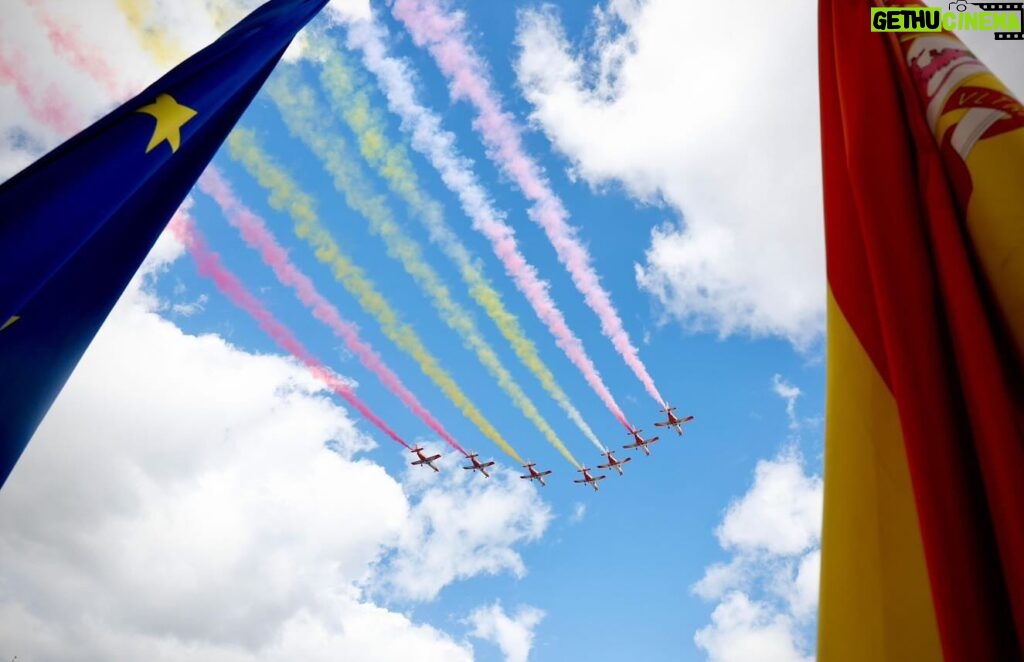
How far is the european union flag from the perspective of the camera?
249 centimetres

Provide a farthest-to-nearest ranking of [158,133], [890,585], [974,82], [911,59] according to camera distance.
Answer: [158,133] < [911,59] < [974,82] < [890,585]

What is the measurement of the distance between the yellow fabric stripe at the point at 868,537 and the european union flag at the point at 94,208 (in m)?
2.63

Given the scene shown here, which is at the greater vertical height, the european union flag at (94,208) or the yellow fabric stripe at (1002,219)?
the european union flag at (94,208)

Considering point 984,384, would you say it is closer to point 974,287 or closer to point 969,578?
point 974,287

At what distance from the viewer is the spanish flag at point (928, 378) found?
1.04 m

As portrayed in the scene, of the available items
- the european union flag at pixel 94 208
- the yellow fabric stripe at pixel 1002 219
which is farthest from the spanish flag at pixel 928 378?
the european union flag at pixel 94 208

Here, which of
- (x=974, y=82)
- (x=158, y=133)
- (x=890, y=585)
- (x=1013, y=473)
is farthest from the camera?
(x=158, y=133)

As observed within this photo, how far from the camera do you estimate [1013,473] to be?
102cm

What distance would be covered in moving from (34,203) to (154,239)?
0.62 meters

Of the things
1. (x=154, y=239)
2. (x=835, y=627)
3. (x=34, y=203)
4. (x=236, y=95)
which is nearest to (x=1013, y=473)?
(x=835, y=627)

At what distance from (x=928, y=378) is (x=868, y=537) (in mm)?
330

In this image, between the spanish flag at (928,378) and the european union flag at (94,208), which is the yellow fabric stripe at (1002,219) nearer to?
the spanish flag at (928,378)

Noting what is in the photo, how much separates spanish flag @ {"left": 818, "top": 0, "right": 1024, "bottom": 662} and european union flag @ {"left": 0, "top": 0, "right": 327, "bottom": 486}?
105 inches

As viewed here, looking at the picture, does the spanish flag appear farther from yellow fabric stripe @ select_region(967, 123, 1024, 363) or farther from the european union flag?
the european union flag
